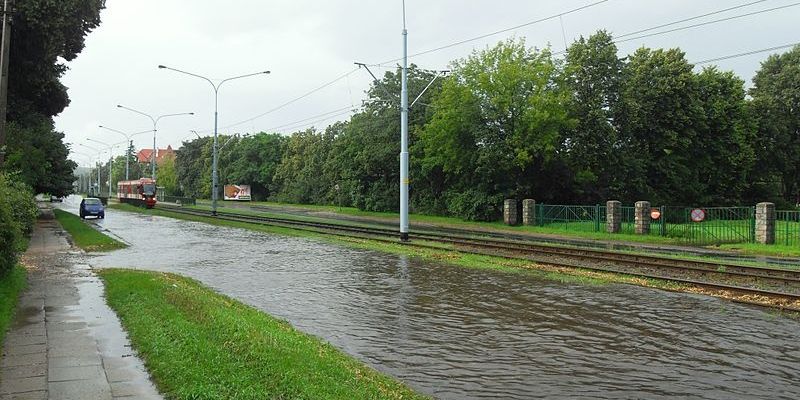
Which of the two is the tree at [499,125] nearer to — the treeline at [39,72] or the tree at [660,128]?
the tree at [660,128]

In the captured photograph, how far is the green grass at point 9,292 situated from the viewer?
8719 millimetres

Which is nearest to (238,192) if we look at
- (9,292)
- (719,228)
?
(719,228)

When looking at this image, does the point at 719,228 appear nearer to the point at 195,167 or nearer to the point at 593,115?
the point at 593,115

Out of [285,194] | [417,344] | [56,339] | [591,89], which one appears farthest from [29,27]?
[285,194]

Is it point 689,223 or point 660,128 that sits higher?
point 660,128

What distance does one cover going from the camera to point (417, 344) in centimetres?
866

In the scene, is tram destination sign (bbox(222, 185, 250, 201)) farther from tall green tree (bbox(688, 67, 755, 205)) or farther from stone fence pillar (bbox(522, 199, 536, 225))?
tall green tree (bbox(688, 67, 755, 205))

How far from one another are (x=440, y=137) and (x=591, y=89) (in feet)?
41.0

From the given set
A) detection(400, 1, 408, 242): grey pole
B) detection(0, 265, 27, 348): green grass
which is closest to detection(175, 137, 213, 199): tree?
detection(400, 1, 408, 242): grey pole

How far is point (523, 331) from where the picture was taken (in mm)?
9422

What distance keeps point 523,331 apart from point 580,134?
36.1 meters

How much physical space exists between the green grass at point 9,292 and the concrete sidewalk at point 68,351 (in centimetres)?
13

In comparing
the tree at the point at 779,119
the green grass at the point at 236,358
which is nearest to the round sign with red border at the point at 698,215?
the green grass at the point at 236,358

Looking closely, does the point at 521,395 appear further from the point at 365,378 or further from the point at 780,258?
the point at 780,258
